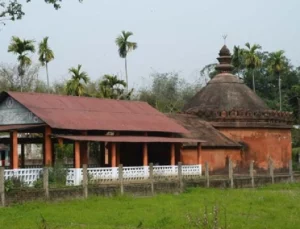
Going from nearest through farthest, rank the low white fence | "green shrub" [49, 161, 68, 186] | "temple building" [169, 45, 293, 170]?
the low white fence
"green shrub" [49, 161, 68, 186]
"temple building" [169, 45, 293, 170]

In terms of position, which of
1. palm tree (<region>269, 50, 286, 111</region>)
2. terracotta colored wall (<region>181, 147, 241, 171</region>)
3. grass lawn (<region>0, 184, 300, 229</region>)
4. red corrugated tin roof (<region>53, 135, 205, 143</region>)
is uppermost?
palm tree (<region>269, 50, 286, 111</region>)

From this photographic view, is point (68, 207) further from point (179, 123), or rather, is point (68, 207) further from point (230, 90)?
point (230, 90)

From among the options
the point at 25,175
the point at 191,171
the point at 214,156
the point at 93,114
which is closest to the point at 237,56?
the point at 214,156

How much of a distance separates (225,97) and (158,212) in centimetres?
1956

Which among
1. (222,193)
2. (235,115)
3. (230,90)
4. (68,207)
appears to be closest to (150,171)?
(222,193)

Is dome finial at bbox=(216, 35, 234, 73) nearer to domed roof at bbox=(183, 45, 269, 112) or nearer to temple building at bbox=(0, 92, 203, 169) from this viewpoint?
domed roof at bbox=(183, 45, 269, 112)

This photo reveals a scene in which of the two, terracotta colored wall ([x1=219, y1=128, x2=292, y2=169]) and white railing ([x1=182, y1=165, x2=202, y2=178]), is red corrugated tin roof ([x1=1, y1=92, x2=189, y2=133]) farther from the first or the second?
terracotta colored wall ([x1=219, y1=128, x2=292, y2=169])

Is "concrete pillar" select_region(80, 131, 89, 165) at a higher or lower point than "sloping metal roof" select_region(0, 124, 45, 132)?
lower

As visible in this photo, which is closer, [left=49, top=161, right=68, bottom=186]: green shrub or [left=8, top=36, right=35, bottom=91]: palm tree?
[left=49, top=161, right=68, bottom=186]: green shrub

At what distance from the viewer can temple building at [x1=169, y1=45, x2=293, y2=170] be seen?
1277 inches

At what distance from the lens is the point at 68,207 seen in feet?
62.6

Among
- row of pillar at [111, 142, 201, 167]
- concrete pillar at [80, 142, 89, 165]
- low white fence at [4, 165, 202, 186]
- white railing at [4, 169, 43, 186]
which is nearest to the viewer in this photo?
white railing at [4, 169, 43, 186]

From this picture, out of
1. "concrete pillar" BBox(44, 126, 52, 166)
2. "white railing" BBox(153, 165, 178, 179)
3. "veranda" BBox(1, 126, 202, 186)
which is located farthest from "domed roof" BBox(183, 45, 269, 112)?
"concrete pillar" BBox(44, 126, 52, 166)

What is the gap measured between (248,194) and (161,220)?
28.4 feet
